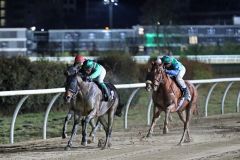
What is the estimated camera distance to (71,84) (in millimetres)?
9250

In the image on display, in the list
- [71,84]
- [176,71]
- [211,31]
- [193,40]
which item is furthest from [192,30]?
[71,84]

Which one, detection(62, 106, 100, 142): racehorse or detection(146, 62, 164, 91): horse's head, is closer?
detection(62, 106, 100, 142): racehorse

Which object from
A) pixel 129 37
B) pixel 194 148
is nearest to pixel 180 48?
pixel 129 37

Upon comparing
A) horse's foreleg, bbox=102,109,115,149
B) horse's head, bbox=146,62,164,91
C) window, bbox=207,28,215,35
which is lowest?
horse's foreleg, bbox=102,109,115,149

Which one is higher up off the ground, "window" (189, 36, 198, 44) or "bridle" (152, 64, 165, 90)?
"window" (189, 36, 198, 44)

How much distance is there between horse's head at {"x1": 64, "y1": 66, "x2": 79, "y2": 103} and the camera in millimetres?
9163

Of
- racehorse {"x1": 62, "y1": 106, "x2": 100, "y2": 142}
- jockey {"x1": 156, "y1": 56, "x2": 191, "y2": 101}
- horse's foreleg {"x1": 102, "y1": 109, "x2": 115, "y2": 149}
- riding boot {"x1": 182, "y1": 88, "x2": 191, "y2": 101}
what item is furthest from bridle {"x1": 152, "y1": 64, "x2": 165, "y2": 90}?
racehorse {"x1": 62, "y1": 106, "x2": 100, "y2": 142}

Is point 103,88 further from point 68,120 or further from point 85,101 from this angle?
point 68,120

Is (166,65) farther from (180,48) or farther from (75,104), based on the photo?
(180,48)

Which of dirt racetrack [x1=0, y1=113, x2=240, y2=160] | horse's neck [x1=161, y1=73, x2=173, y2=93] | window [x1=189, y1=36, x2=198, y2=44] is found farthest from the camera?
window [x1=189, y1=36, x2=198, y2=44]

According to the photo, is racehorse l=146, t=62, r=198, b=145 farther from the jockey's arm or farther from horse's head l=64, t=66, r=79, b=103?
horse's head l=64, t=66, r=79, b=103

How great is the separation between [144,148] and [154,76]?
1226 millimetres

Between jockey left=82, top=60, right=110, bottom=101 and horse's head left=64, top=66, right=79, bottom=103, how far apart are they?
31cm

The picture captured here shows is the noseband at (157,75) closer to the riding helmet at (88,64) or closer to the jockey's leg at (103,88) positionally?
the jockey's leg at (103,88)
